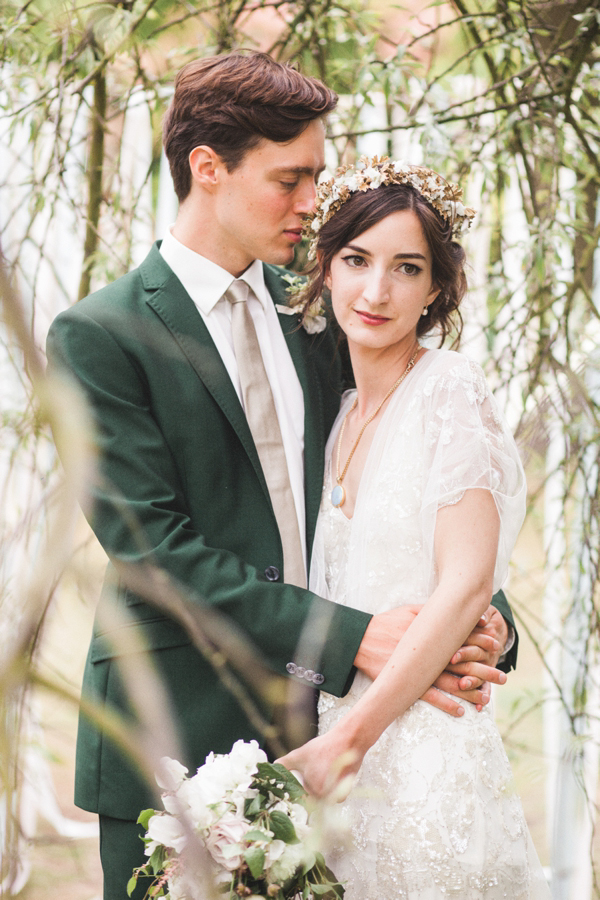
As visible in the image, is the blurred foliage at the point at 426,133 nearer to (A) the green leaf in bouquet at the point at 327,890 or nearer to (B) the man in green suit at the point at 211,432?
(B) the man in green suit at the point at 211,432

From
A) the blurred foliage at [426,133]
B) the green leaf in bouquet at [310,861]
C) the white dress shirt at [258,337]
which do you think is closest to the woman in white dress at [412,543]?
the white dress shirt at [258,337]

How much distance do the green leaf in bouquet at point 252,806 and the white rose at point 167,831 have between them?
0.31ft

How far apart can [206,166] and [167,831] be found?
138cm

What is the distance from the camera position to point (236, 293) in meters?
1.89

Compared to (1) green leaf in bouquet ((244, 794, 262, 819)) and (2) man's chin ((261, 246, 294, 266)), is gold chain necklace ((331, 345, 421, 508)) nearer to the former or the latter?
(2) man's chin ((261, 246, 294, 266))

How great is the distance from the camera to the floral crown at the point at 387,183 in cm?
169

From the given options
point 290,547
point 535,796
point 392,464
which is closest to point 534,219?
point 392,464

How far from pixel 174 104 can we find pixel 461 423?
1.05m

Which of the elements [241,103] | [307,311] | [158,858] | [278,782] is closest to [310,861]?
[278,782]

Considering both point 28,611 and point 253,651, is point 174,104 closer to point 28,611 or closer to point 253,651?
point 253,651

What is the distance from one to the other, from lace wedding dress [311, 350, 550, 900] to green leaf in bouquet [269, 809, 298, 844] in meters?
0.29

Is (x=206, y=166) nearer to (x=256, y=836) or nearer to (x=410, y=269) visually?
(x=410, y=269)

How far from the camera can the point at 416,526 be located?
1.59 metres

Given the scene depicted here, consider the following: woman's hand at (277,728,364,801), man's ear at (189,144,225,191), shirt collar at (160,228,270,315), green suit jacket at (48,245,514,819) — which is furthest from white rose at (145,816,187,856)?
man's ear at (189,144,225,191)
